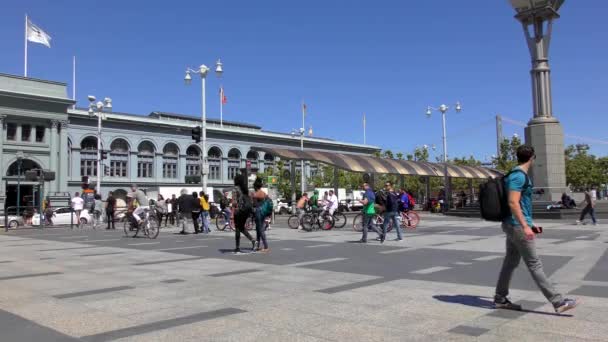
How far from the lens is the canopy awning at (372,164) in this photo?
29.7 m

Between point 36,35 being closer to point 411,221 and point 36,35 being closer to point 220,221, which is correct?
point 220,221

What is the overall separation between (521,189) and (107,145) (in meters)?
60.1

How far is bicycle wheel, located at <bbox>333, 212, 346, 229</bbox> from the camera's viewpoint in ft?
73.1

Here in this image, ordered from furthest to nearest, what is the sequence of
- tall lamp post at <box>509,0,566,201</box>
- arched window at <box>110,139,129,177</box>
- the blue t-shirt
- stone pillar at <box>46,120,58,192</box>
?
arched window at <box>110,139,129,177</box>
stone pillar at <box>46,120,58,192</box>
tall lamp post at <box>509,0,566,201</box>
the blue t-shirt

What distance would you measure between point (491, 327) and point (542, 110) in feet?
103

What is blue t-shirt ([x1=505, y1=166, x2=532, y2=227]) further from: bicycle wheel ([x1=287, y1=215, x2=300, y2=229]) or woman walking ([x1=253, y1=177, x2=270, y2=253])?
bicycle wheel ([x1=287, y1=215, x2=300, y2=229])

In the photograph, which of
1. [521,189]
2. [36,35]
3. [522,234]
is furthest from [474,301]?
[36,35]

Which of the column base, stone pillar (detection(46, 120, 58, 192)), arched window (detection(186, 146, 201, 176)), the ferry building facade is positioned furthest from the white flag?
the column base

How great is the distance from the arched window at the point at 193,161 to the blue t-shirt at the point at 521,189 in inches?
2566

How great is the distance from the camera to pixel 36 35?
4581cm

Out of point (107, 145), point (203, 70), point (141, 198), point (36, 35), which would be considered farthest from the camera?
point (107, 145)

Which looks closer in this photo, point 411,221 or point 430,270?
point 430,270

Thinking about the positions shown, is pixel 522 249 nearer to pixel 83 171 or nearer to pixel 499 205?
pixel 499 205

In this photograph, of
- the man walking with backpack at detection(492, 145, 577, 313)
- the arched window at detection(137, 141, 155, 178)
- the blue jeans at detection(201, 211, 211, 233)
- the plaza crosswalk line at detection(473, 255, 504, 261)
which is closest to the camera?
the man walking with backpack at detection(492, 145, 577, 313)
